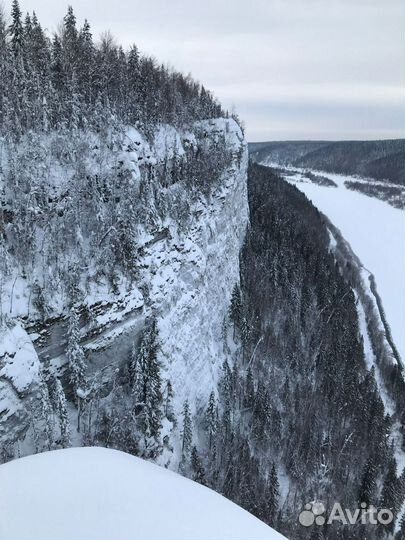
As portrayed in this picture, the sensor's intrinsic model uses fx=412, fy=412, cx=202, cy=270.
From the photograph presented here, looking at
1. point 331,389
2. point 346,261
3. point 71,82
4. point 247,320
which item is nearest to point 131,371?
point 247,320

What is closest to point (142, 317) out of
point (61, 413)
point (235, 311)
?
point (61, 413)

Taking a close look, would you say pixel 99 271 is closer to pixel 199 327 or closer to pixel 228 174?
pixel 199 327

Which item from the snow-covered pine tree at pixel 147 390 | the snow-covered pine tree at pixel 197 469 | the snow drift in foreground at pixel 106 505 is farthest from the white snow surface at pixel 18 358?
the snow-covered pine tree at pixel 197 469

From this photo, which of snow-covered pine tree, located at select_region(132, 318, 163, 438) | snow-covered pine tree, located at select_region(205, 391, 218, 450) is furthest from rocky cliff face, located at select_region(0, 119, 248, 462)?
snow-covered pine tree, located at select_region(132, 318, 163, 438)

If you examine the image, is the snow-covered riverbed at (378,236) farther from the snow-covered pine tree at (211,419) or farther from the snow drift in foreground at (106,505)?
the snow drift in foreground at (106,505)

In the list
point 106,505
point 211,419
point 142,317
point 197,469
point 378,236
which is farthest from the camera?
point 378,236

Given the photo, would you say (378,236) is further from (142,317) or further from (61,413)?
(61,413)
